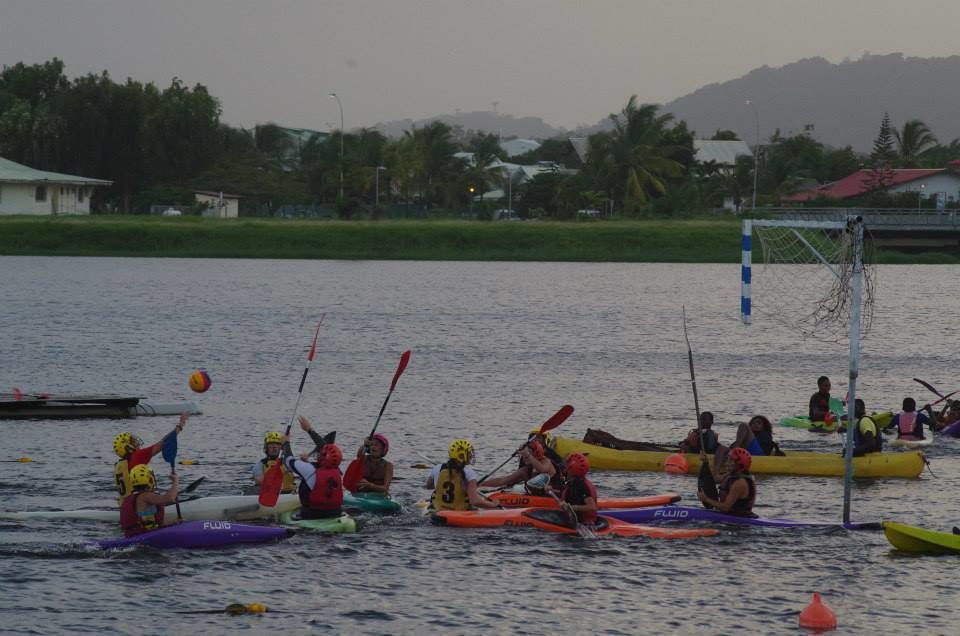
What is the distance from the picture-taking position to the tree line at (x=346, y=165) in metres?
111

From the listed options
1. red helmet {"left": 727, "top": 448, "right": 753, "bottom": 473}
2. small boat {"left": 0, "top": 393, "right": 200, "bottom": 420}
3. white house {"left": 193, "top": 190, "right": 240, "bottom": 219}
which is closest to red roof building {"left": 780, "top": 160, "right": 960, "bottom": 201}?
white house {"left": 193, "top": 190, "right": 240, "bottom": 219}

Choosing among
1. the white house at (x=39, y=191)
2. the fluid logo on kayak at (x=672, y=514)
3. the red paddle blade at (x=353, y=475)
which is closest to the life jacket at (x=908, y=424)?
the fluid logo on kayak at (x=672, y=514)

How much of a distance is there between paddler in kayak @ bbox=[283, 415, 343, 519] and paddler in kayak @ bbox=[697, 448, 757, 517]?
572 cm

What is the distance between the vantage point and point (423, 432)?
31.6 m

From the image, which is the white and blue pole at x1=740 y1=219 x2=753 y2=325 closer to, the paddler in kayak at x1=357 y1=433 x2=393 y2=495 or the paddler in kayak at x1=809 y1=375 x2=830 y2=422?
the paddler in kayak at x1=357 y1=433 x2=393 y2=495

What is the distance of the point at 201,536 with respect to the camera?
19797 millimetres

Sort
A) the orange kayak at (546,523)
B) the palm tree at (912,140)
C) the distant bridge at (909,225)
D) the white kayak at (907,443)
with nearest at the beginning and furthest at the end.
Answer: the orange kayak at (546,523) → the white kayak at (907,443) → the distant bridge at (909,225) → the palm tree at (912,140)

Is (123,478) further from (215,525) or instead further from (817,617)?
(817,617)

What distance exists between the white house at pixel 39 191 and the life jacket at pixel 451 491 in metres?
92.3

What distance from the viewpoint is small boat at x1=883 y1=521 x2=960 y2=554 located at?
19891mm

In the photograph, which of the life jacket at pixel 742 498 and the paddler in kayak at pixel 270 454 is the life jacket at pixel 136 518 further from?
the life jacket at pixel 742 498

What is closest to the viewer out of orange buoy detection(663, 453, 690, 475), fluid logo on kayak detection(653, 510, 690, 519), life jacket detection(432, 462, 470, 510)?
life jacket detection(432, 462, 470, 510)

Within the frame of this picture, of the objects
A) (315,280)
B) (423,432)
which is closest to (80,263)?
(315,280)

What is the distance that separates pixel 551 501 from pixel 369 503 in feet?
9.54
